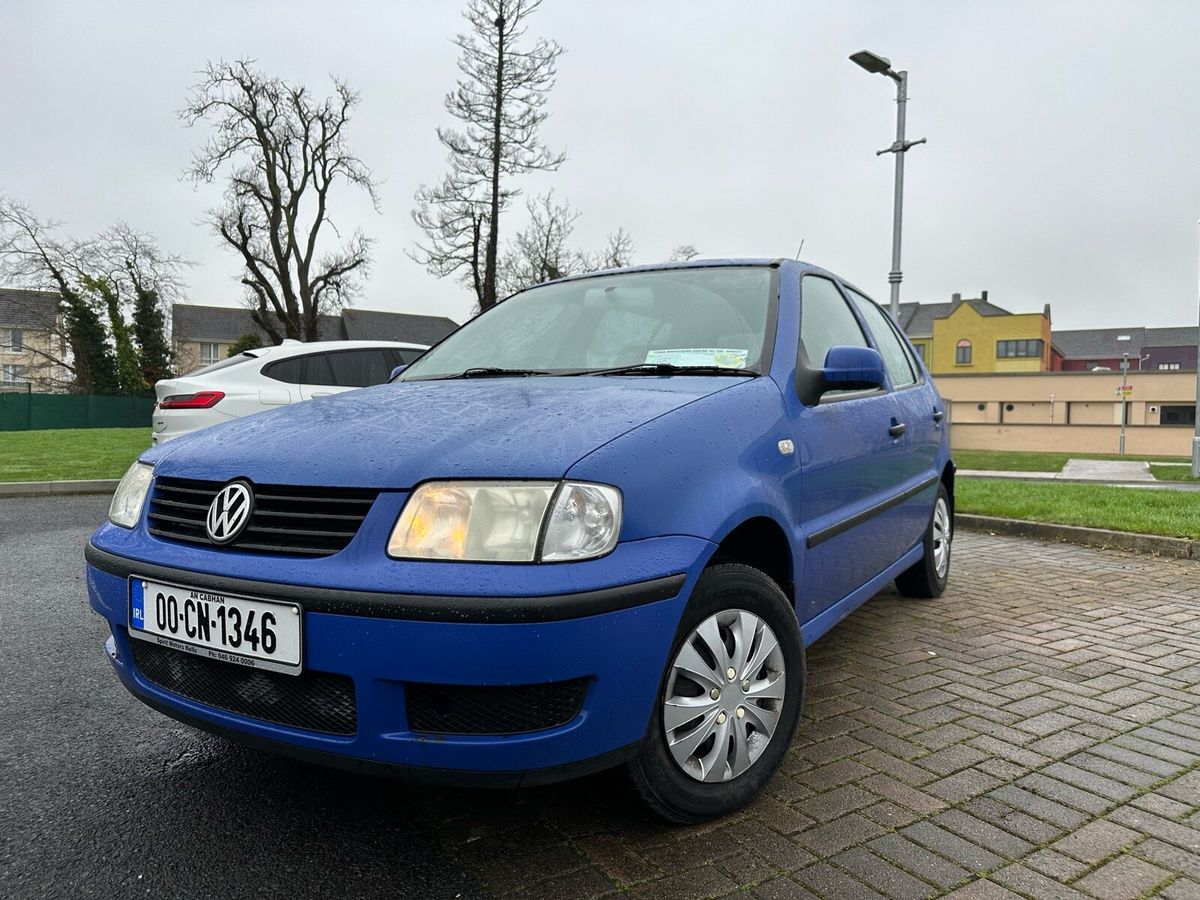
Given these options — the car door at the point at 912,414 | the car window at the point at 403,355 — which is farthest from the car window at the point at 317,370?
the car door at the point at 912,414

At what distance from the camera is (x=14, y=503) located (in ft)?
28.8

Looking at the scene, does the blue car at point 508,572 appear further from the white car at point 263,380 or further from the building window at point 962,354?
the building window at point 962,354

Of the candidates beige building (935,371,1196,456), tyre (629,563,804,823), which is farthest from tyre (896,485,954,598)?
beige building (935,371,1196,456)

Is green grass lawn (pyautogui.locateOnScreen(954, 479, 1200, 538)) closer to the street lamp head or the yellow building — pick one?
the street lamp head

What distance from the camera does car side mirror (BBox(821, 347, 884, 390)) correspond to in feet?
8.88

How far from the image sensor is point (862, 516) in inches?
122

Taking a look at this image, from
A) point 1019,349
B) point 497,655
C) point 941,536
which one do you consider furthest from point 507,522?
point 1019,349

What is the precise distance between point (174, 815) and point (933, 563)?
3.79 metres

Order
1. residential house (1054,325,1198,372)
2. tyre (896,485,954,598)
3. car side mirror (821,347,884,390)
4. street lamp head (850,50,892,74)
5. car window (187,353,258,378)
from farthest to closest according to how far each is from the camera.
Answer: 1. residential house (1054,325,1198,372)
2. street lamp head (850,50,892,74)
3. car window (187,353,258,378)
4. tyre (896,485,954,598)
5. car side mirror (821,347,884,390)

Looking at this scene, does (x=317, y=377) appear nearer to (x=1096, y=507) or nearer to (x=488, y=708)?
(x=488, y=708)

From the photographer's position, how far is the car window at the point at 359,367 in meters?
7.95

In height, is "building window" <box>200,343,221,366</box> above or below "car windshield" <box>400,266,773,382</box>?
above

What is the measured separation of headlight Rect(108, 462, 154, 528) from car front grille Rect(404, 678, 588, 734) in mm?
1074

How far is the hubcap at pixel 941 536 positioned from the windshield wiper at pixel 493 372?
2.64 meters
